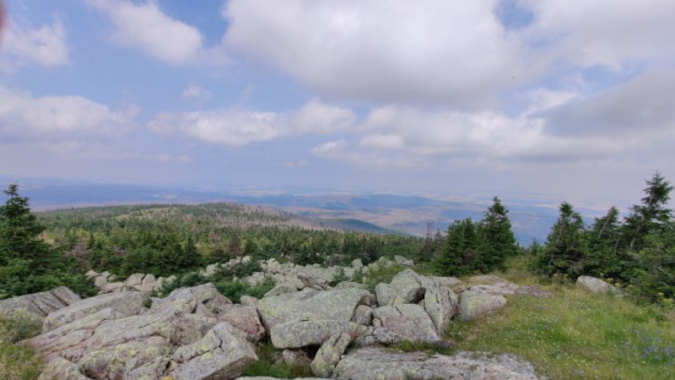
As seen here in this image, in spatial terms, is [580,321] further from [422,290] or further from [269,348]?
[269,348]

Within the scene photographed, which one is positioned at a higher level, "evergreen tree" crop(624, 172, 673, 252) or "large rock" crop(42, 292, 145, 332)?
"evergreen tree" crop(624, 172, 673, 252)

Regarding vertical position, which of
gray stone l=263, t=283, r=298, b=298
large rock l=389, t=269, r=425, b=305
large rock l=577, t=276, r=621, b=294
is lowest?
gray stone l=263, t=283, r=298, b=298

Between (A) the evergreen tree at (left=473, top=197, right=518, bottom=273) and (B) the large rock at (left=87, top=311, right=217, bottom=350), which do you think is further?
(A) the evergreen tree at (left=473, top=197, right=518, bottom=273)

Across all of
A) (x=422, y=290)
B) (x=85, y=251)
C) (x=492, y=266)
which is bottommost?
(x=85, y=251)

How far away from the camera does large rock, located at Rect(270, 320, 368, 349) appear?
11.9 meters

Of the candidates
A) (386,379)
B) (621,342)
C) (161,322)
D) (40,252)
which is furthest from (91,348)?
(40,252)

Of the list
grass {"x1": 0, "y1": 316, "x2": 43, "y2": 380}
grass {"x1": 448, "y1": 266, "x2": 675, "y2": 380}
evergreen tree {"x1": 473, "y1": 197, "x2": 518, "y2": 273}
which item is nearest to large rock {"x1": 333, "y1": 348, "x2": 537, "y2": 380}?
Result: grass {"x1": 448, "y1": 266, "x2": 675, "y2": 380}

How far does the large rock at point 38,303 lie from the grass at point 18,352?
3.03 feet

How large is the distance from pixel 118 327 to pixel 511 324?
17.7 m

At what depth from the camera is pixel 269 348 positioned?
41.4 ft

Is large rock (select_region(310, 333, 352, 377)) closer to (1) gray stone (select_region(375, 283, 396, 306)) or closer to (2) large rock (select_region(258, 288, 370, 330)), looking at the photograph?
(2) large rock (select_region(258, 288, 370, 330))

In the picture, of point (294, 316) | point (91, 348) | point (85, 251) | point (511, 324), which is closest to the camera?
point (91, 348)

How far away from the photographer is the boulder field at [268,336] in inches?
384

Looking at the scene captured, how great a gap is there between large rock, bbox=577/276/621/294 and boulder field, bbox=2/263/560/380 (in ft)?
28.9
